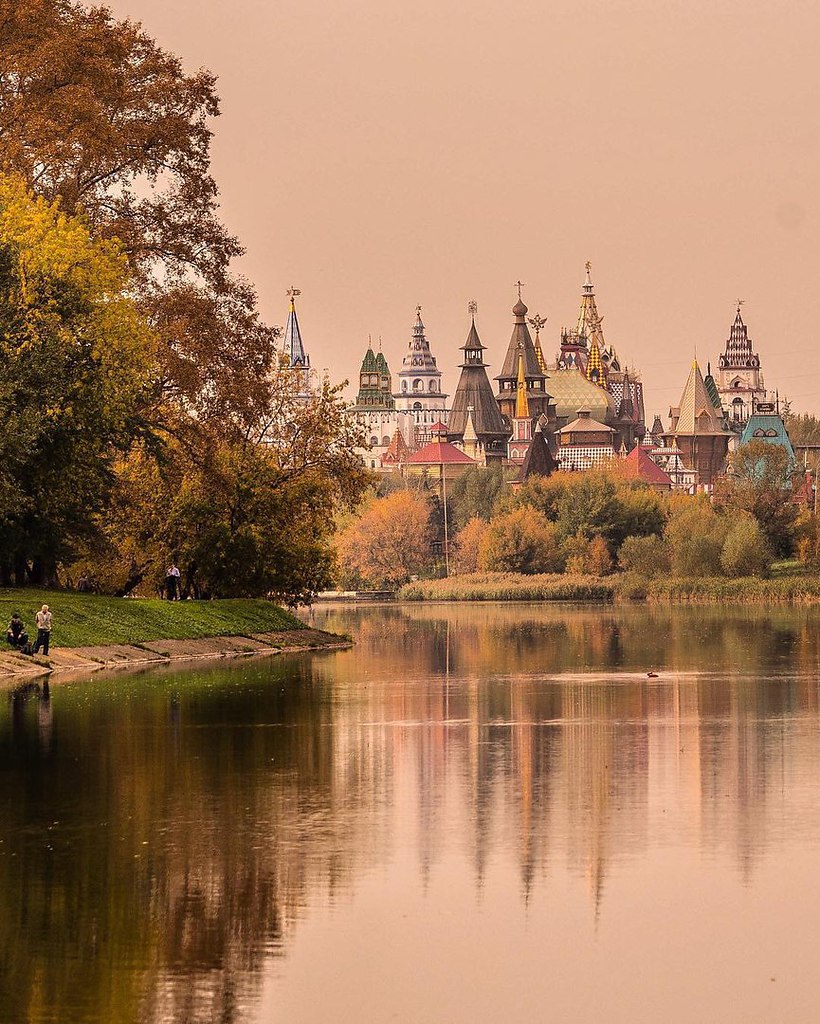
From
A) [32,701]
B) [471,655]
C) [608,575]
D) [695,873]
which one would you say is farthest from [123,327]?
[608,575]

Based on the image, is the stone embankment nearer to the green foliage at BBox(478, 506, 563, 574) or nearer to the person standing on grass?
the person standing on grass

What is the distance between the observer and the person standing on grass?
3922cm

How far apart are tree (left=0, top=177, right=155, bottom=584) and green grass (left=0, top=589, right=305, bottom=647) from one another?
1573 millimetres

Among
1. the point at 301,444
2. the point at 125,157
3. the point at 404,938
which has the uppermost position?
the point at 125,157

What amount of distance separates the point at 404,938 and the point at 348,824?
482 centimetres

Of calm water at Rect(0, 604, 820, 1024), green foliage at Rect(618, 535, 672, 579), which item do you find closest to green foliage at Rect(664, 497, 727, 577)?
green foliage at Rect(618, 535, 672, 579)

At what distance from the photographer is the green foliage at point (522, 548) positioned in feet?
479

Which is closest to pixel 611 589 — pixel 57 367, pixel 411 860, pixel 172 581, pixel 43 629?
pixel 172 581

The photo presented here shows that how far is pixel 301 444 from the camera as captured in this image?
194 ft

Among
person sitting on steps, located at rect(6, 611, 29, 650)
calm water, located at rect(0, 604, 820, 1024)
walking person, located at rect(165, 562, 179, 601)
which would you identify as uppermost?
walking person, located at rect(165, 562, 179, 601)

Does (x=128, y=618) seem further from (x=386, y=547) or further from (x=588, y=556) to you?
(x=386, y=547)

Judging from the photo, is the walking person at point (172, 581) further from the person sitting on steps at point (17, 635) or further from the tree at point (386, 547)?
the tree at point (386, 547)

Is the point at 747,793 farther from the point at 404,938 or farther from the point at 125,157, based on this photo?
the point at 125,157

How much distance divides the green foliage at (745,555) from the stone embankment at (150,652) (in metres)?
69.5
